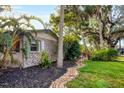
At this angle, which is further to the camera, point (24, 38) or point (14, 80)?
point (24, 38)

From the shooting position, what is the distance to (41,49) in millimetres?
12523

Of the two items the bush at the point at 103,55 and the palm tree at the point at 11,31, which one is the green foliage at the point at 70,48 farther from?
the palm tree at the point at 11,31

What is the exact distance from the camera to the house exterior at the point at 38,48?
1009cm

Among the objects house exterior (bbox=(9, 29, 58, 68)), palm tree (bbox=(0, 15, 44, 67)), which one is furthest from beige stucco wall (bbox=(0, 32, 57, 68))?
palm tree (bbox=(0, 15, 44, 67))

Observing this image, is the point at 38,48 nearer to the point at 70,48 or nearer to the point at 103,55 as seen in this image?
the point at 70,48

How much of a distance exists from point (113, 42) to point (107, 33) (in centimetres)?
120

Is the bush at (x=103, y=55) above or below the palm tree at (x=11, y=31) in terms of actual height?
below

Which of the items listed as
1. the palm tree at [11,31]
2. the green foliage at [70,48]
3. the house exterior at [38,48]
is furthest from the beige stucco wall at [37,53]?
the green foliage at [70,48]

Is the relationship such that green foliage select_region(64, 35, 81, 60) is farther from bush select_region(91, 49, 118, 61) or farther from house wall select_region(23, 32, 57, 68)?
bush select_region(91, 49, 118, 61)

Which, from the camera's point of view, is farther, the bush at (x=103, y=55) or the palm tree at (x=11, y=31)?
the bush at (x=103, y=55)

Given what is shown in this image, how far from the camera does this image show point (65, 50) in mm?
15102

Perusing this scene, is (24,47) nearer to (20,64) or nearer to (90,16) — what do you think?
(20,64)

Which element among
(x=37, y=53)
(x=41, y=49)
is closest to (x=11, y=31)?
A: (x=37, y=53)
